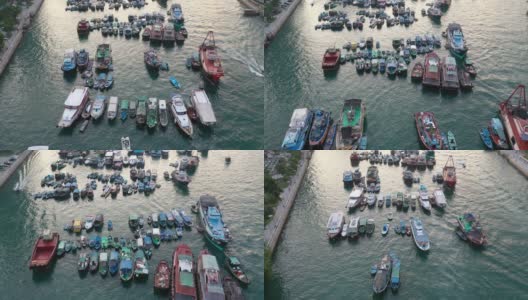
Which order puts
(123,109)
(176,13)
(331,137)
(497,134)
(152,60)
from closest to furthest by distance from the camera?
(497,134) → (331,137) → (123,109) → (152,60) → (176,13)

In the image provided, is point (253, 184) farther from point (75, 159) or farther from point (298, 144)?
point (75, 159)

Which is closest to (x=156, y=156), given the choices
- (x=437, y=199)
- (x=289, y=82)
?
(x=289, y=82)

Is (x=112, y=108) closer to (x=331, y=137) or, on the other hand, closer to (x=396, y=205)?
(x=331, y=137)

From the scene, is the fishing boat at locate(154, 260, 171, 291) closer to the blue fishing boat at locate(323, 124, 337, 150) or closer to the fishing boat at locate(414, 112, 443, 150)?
the blue fishing boat at locate(323, 124, 337, 150)

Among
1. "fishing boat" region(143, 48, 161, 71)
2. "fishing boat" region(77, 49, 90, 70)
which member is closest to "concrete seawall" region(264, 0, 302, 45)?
"fishing boat" region(143, 48, 161, 71)

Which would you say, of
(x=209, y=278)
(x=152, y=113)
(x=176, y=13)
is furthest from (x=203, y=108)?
(x=176, y=13)

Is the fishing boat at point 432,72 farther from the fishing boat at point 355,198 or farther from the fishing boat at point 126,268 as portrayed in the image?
the fishing boat at point 126,268
